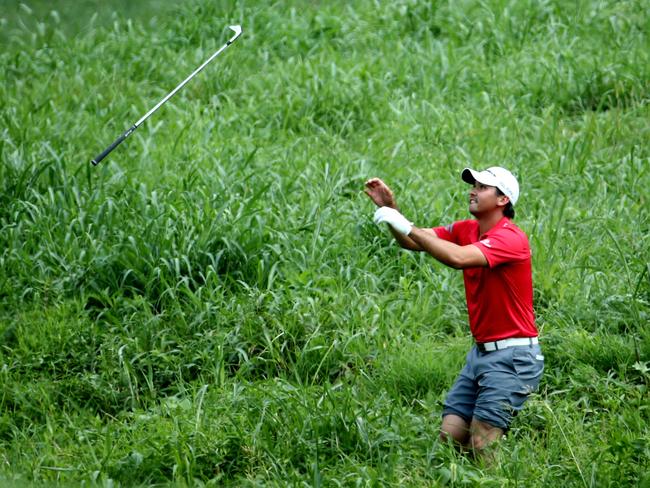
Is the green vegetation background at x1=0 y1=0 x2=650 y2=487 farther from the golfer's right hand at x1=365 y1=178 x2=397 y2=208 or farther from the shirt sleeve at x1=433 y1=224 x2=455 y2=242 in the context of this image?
the golfer's right hand at x1=365 y1=178 x2=397 y2=208

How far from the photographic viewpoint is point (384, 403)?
583 centimetres

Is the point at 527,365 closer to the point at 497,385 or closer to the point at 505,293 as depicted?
the point at 497,385

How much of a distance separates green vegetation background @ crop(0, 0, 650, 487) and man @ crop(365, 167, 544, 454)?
0.18 meters

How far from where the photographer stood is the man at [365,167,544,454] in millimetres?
5156

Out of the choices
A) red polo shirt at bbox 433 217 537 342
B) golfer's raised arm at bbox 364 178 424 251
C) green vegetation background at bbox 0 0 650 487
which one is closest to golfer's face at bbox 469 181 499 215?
red polo shirt at bbox 433 217 537 342

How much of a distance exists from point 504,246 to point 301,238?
2.28 m

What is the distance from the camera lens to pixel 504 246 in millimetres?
5227

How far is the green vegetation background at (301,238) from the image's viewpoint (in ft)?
18.0

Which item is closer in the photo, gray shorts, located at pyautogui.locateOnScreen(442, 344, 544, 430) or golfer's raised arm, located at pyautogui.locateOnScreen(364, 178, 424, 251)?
gray shorts, located at pyautogui.locateOnScreen(442, 344, 544, 430)

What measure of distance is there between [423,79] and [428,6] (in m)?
1.52

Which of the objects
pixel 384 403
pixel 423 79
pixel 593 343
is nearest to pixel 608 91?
pixel 423 79

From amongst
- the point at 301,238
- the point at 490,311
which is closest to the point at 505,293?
the point at 490,311

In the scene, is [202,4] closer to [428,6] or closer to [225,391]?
[428,6]

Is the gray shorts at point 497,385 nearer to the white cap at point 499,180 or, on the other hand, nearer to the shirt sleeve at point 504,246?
the shirt sleeve at point 504,246
